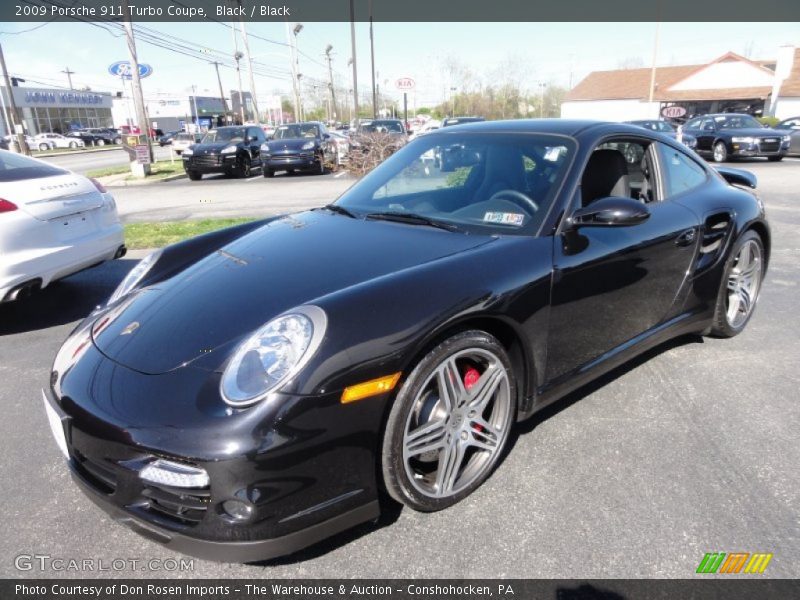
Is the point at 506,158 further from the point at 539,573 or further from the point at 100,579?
the point at 100,579

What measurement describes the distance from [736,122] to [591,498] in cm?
2016

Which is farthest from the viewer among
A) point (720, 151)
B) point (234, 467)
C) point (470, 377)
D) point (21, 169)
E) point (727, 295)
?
point (720, 151)

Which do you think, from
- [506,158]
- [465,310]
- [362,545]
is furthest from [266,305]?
[506,158]

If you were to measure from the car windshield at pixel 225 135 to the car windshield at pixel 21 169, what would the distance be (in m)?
14.3

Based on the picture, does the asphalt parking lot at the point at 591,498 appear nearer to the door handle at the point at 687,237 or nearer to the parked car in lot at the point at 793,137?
the door handle at the point at 687,237

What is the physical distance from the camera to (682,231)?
3184mm

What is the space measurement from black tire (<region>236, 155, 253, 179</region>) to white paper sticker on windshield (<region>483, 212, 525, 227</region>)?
16.2 metres

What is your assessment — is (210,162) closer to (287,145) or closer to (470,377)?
(287,145)

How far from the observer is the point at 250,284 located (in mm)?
2371

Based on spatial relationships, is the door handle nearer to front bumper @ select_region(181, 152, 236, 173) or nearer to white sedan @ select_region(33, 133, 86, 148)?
front bumper @ select_region(181, 152, 236, 173)

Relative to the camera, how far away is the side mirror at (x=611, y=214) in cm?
254

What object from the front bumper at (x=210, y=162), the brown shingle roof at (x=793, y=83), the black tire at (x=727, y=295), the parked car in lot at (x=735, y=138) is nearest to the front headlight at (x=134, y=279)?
the black tire at (x=727, y=295)

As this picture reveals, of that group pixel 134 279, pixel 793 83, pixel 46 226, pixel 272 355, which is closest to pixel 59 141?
pixel 46 226

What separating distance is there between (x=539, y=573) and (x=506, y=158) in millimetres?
1979
